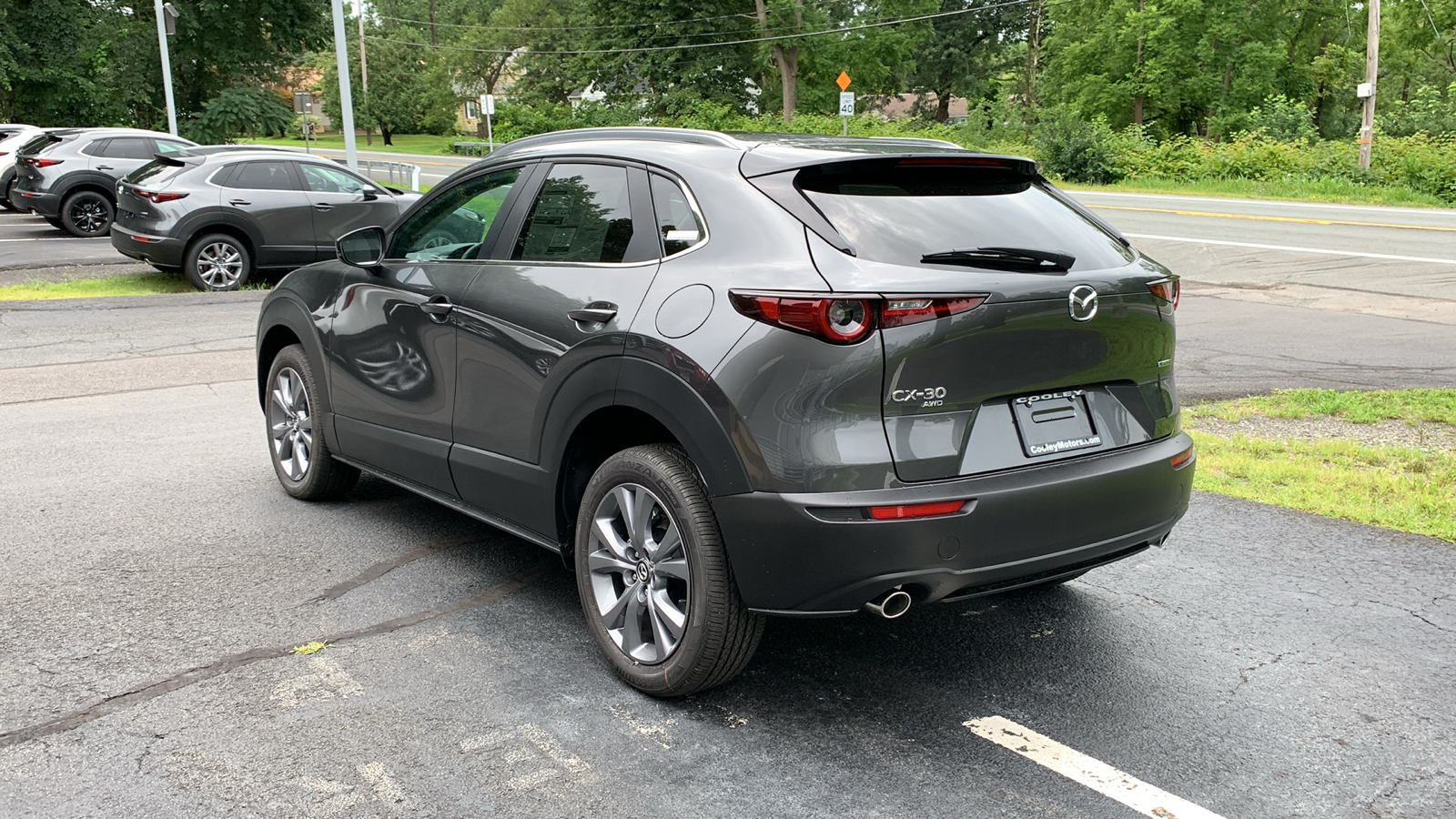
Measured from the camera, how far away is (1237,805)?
10.2ft

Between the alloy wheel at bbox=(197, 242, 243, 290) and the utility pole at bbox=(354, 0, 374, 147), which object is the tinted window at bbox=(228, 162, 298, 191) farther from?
the utility pole at bbox=(354, 0, 374, 147)

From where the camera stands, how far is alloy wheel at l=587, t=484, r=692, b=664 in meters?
3.64

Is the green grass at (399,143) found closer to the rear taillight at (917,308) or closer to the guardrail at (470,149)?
the guardrail at (470,149)

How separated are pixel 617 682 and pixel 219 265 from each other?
40.3ft

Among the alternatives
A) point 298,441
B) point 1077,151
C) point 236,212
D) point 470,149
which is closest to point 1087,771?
point 298,441

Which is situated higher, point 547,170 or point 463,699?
point 547,170

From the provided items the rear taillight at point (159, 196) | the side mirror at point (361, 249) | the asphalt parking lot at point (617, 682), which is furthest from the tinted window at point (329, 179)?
the side mirror at point (361, 249)

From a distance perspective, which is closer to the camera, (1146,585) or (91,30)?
(1146,585)

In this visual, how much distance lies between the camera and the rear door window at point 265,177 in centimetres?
1452

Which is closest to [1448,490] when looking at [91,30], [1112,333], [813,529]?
[1112,333]

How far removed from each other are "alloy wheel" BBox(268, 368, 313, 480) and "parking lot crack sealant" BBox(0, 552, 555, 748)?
155 cm

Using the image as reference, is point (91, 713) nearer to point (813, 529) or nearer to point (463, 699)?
point (463, 699)

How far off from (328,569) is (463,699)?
1.49 metres

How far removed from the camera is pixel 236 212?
14312mm
